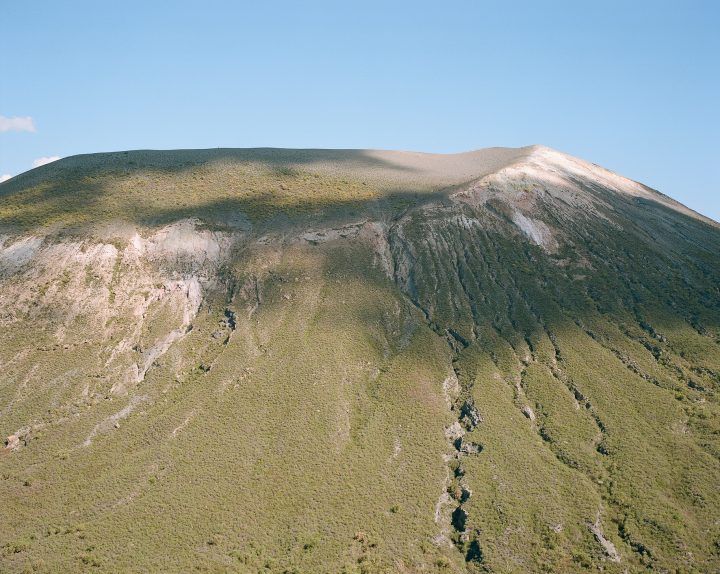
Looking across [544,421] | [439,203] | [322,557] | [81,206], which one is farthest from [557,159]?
[322,557]

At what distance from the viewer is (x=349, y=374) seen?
214 ft

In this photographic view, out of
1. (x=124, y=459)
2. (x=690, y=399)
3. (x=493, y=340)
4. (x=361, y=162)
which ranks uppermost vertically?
(x=361, y=162)

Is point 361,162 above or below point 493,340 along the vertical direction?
above

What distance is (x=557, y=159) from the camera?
392 feet

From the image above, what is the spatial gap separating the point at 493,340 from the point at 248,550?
40232 mm

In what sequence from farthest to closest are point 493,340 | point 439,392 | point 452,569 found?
point 493,340
point 439,392
point 452,569

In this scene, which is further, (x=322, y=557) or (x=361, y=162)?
(x=361, y=162)

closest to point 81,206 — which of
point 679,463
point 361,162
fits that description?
point 361,162

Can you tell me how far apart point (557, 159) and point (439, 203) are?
40.5 m

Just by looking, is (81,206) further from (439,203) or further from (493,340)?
(493,340)

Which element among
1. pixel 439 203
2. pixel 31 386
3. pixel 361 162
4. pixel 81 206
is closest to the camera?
pixel 31 386

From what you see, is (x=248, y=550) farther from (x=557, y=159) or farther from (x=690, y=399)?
(x=557, y=159)

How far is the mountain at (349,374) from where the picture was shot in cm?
4709

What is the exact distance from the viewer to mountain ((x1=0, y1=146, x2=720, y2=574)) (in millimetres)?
47094
